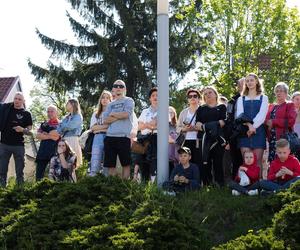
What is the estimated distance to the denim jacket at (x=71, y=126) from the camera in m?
9.48

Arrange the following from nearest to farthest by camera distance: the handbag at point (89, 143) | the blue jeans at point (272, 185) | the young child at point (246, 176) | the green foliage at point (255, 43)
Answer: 1. the blue jeans at point (272, 185)
2. the young child at point (246, 176)
3. the handbag at point (89, 143)
4. the green foliage at point (255, 43)

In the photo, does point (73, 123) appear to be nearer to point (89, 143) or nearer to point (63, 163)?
point (89, 143)

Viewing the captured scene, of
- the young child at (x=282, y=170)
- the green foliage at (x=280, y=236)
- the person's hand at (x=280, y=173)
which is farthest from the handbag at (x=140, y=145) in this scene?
the green foliage at (x=280, y=236)

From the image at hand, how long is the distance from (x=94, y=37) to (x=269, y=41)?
7.76m

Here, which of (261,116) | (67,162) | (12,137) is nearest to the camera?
(261,116)

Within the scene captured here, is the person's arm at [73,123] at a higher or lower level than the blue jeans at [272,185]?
higher

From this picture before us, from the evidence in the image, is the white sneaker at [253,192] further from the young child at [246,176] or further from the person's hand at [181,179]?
the person's hand at [181,179]

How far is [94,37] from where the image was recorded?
1017 inches

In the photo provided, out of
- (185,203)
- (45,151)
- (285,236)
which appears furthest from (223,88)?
(285,236)

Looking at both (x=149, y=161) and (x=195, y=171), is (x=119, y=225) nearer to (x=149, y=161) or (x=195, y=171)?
(x=195, y=171)

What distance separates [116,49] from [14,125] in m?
17.0

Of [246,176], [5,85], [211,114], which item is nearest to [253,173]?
[246,176]

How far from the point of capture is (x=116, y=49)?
26.2 m

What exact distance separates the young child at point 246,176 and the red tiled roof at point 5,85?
25353mm
